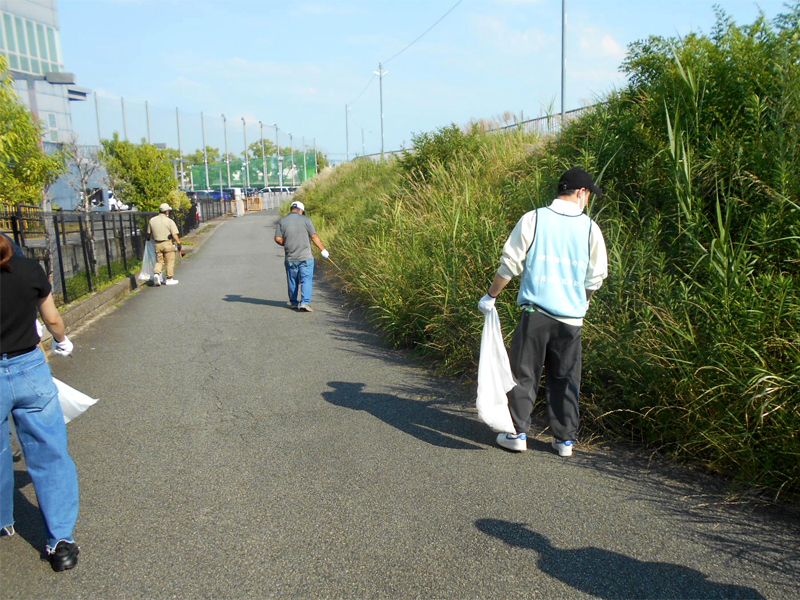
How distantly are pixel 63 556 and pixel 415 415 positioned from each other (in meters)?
2.95

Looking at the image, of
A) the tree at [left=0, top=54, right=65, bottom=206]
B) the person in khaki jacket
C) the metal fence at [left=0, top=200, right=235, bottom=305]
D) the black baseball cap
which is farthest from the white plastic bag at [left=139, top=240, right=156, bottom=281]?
the black baseball cap

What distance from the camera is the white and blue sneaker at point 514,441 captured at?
15.2 ft

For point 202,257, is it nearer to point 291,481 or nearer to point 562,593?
point 291,481

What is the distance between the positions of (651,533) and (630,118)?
17.3 ft

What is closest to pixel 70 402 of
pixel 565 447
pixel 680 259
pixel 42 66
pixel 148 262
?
pixel 565 447

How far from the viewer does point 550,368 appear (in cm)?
463

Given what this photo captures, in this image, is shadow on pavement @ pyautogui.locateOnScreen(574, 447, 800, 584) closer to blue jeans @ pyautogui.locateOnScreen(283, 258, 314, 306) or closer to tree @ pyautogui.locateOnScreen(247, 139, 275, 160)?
blue jeans @ pyautogui.locateOnScreen(283, 258, 314, 306)

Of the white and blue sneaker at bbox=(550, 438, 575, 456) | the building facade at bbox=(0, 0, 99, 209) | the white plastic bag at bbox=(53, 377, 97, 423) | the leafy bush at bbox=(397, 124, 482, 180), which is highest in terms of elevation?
the building facade at bbox=(0, 0, 99, 209)

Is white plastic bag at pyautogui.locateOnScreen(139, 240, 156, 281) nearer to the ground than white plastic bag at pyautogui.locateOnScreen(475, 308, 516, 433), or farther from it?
nearer to the ground

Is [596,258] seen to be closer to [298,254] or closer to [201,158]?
[298,254]

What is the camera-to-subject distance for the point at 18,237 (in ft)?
30.7

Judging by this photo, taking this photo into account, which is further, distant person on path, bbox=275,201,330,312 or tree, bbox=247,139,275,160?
tree, bbox=247,139,275,160

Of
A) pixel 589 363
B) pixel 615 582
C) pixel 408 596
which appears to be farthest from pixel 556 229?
pixel 408 596

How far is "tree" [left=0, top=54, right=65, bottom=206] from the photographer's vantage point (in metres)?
9.46
